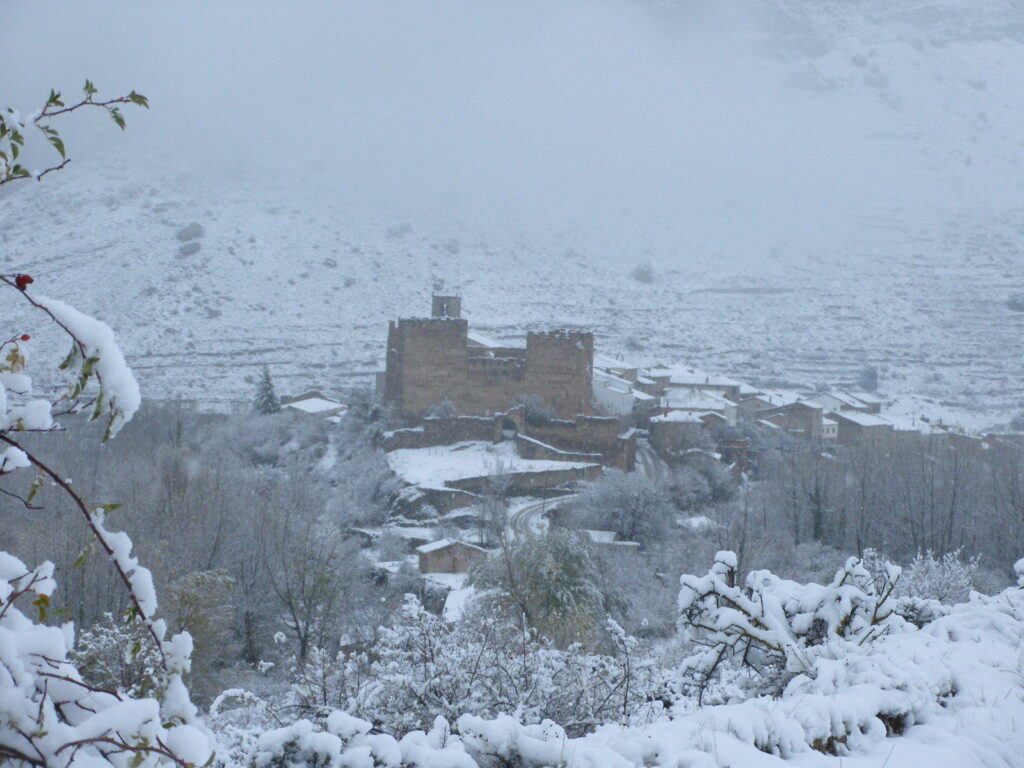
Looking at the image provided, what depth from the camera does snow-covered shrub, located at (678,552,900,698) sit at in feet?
16.4

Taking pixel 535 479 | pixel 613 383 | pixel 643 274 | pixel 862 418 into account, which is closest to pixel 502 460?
pixel 535 479

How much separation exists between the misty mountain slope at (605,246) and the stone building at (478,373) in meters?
15.9

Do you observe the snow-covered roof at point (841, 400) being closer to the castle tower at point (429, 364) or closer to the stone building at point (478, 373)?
the stone building at point (478, 373)

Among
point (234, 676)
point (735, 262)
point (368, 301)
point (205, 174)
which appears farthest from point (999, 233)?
point (234, 676)

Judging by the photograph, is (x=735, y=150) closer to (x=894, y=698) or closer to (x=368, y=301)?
(x=368, y=301)

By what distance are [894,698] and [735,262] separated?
3121 inches

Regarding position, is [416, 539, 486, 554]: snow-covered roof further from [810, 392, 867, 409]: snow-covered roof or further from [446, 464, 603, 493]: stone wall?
[810, 392, 867, 409]: snow-covered roof

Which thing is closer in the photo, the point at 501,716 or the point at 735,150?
the point at 501,716

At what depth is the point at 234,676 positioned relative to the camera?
509 inches

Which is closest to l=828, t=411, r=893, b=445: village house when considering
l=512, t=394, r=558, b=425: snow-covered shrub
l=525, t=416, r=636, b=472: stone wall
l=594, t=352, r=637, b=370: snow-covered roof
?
l=594, t=352, r=637, b=370: snow-covered roof

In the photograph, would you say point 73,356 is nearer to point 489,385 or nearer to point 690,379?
point 489,385

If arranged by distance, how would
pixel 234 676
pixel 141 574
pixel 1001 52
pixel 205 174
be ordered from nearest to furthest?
pixel 141 574 < pixel 234 676 < pixel 205 174 < pixel 1001 52

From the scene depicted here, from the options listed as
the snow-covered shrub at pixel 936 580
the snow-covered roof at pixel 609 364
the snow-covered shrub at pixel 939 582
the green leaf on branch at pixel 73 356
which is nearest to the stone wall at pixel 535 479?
the snow-covered shrub at pixel 936 580

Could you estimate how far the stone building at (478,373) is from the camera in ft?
102
